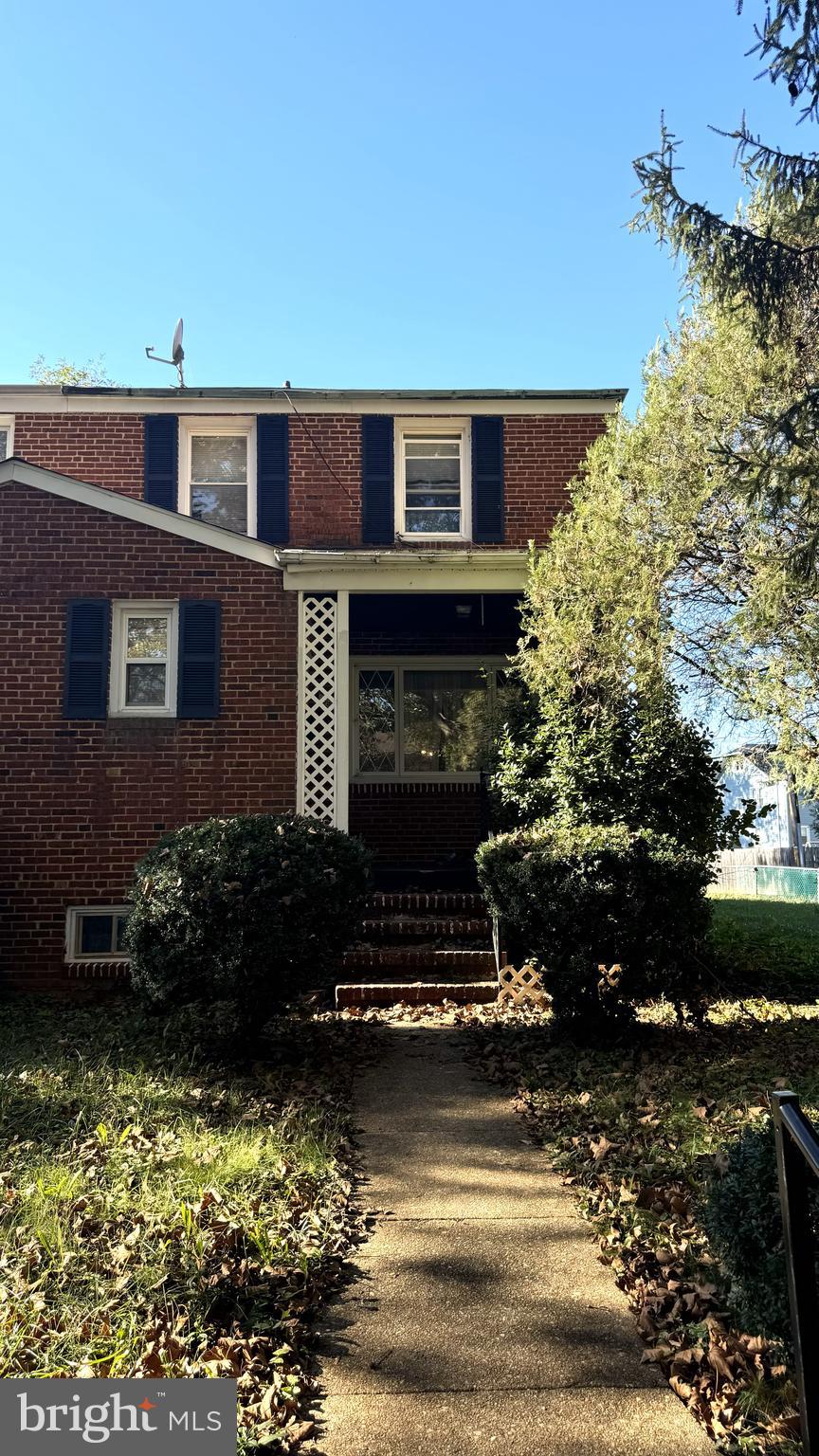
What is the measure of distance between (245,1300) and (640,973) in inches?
170

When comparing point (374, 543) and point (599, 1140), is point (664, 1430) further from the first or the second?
point (374, 543)

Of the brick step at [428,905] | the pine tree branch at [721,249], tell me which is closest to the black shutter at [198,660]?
the brick step at [428,905]

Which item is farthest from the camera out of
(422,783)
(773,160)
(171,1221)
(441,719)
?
(441,719)

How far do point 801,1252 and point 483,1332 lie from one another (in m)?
1.39

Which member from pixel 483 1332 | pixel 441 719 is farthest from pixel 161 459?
pixel 483 1332

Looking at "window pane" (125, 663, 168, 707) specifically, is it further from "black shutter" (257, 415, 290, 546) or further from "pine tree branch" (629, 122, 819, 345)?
"pine tree branch" (629, 122, 819, 345)

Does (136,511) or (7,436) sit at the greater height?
(7,436)

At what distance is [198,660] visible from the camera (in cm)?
1067

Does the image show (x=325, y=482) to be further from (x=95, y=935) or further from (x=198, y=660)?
(x=95, y=935)

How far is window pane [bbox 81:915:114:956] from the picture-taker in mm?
10375

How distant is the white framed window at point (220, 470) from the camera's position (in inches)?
529

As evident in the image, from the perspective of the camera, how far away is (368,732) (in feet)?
46.7

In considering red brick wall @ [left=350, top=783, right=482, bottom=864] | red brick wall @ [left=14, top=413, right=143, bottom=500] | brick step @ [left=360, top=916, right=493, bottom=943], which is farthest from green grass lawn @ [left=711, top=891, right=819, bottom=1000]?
red brick wall @ [left=14, top=413, right=143, bottom=500]

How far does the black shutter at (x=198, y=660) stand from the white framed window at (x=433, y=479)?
3679 mm
